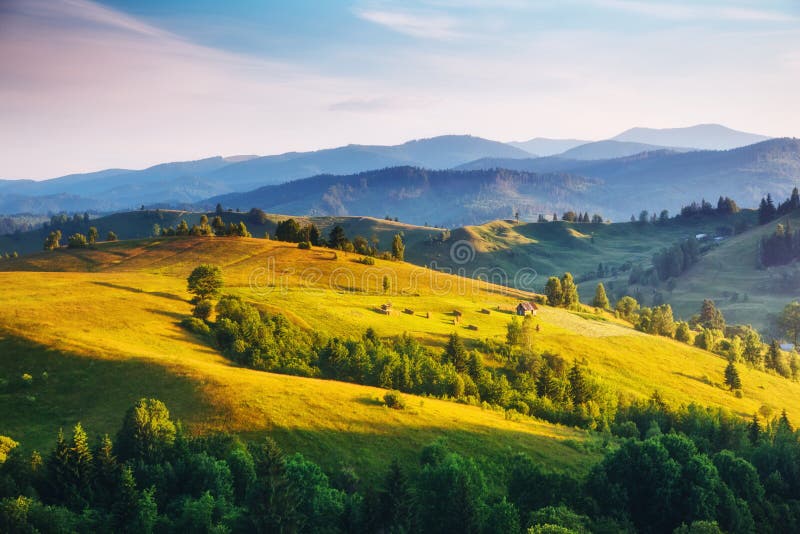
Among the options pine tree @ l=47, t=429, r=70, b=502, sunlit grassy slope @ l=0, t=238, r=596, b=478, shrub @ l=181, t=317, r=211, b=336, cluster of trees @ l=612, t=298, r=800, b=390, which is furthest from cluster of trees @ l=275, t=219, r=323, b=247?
pine tree @ l=47, t=429, r=70, b=502

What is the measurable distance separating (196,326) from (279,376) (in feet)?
68.9

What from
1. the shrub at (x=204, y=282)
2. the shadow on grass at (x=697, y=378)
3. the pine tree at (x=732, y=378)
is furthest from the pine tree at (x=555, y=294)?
the shrub at (x=204, y=282)

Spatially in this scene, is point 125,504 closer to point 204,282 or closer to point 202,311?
point 202,311

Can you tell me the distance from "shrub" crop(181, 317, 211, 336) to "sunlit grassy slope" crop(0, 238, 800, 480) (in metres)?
1.62

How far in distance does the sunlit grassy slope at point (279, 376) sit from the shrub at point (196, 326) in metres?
1.62

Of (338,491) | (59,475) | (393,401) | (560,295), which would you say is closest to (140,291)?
(393,401)

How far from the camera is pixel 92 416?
43562mm

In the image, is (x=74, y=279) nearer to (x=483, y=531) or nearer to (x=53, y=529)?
(x=53, y=529)

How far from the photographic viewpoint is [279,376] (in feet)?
194

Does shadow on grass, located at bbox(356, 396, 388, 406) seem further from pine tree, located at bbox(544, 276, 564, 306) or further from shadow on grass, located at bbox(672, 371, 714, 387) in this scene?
pine tree, located at bbox(544, 276, 564, 306)

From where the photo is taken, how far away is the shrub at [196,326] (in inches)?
2849

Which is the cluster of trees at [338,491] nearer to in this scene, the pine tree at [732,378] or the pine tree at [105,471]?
the pine tree at [105,471]

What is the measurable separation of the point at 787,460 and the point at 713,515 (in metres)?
21.5

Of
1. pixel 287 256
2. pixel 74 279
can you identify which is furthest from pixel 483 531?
pixel 287 256
